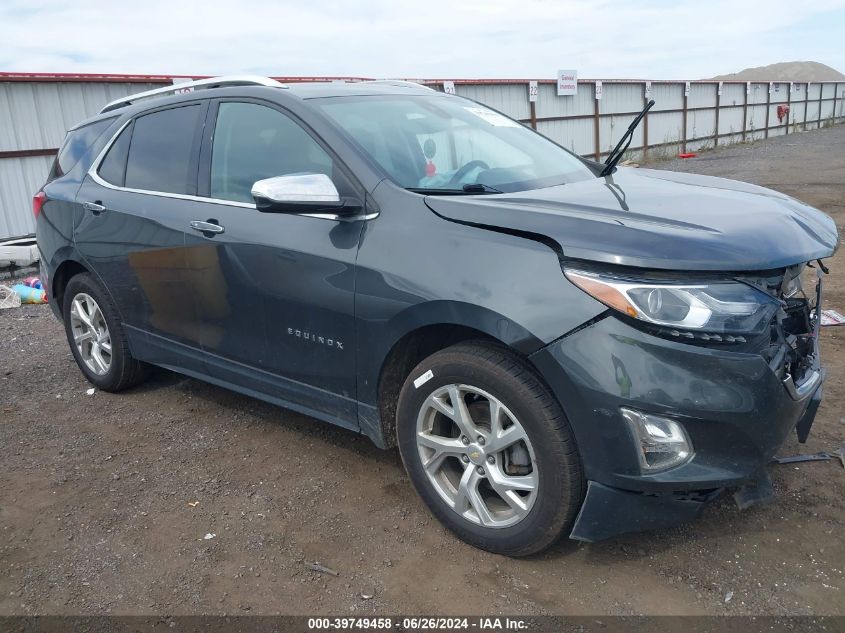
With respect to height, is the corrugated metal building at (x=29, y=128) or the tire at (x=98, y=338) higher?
the corrugated metal building at (x=29, y=128)

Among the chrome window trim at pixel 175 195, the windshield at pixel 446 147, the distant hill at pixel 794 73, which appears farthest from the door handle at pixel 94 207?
the distant hill at pixel 794 73

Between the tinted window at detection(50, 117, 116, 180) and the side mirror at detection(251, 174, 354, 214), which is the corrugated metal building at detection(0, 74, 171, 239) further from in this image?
the side mirror at detection(251, 174, 354, 214)

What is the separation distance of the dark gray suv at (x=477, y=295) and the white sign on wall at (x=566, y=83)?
17.9 m

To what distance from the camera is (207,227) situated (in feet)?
11.5

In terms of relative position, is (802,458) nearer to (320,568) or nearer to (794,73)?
(320,568)

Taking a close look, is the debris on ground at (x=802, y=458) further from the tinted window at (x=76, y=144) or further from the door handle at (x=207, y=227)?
the tinted window at (x=76, y=144)

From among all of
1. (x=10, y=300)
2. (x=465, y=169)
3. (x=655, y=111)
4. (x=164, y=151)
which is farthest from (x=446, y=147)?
(x=655, y=111)

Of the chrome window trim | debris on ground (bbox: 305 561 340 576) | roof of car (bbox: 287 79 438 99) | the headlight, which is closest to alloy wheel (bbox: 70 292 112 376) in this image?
the chrome window trim

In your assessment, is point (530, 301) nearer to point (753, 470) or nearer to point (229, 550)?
point (753, 470)

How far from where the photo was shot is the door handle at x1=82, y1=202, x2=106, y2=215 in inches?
166

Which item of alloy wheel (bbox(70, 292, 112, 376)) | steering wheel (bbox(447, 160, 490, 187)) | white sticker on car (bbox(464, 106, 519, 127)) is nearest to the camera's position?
steering wheel (bbox(447, 160, 490, 187))

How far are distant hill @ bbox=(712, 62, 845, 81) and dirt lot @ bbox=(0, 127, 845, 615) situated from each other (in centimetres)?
12007

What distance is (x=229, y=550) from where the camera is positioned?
9.70 feet

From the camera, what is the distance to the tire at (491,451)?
2.47 m
